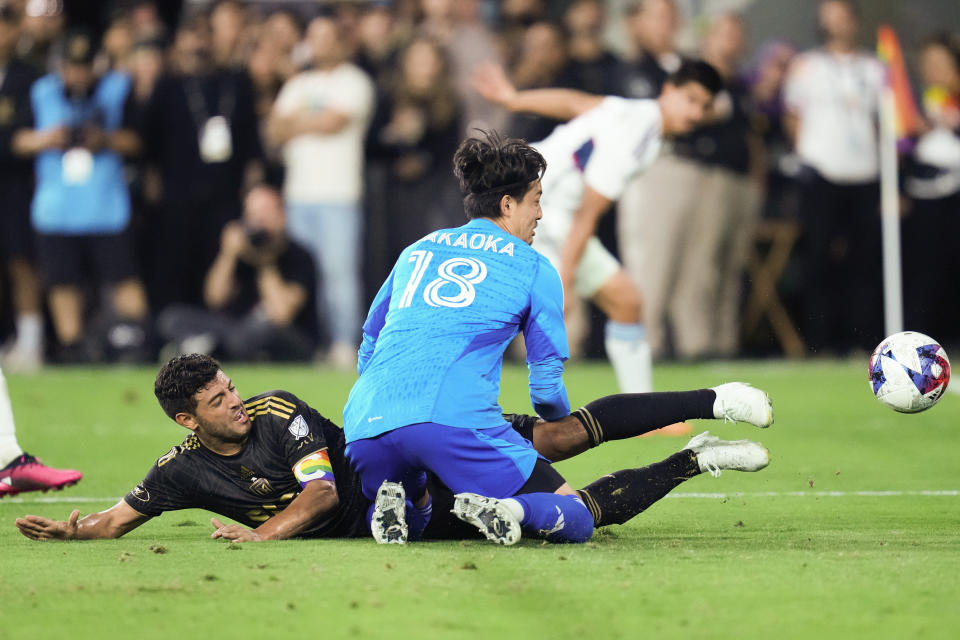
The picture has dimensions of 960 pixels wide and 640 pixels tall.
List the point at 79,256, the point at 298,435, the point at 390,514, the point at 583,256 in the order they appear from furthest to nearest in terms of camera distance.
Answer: the point at 79,256, the point at 583,256, the point at 298,435, the point at 390,514

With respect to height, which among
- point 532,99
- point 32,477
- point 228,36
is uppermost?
point 228,36

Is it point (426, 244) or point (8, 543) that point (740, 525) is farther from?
point (8, 543)

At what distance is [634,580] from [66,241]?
Answer: 1130cm

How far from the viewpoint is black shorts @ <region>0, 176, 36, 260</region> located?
52.6ft

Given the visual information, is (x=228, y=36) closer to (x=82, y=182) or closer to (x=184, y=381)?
(x=82, y=182)

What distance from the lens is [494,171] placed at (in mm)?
6211

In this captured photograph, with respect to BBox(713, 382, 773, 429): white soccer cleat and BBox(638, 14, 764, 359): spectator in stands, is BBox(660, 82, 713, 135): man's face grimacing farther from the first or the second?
BBox(638, 14, 764, 359): spectator in stands

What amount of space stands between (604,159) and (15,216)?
7937mm

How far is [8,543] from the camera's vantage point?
6.38 meters

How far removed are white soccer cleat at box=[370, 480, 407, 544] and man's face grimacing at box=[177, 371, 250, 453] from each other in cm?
61

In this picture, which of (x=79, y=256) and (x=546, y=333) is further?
(x=79, y=256)

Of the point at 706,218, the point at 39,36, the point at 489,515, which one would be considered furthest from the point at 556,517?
the point at 39,36

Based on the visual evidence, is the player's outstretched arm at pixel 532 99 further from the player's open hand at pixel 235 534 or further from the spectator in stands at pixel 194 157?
the spectator in stands at pixel 194 157

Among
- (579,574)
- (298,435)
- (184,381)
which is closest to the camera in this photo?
(579,574)
